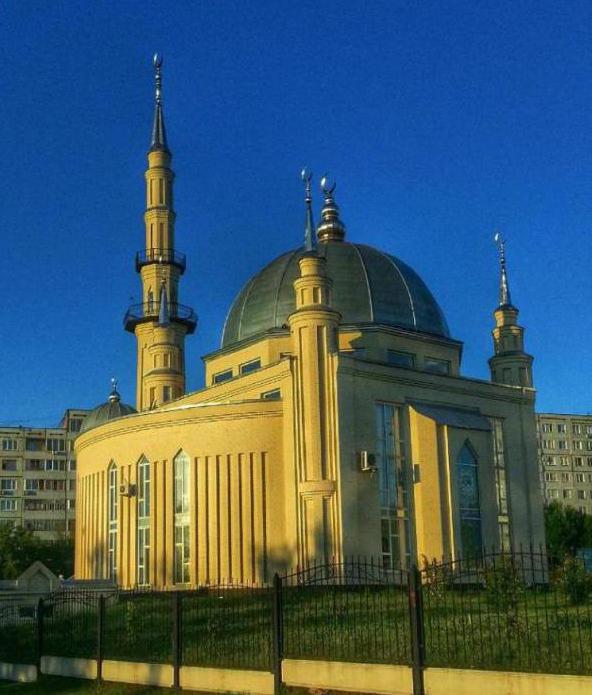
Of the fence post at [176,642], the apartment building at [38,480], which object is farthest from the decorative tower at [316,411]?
the apartment building at [38,480]

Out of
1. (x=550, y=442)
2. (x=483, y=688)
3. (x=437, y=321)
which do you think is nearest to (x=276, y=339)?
(x=437, y=321)

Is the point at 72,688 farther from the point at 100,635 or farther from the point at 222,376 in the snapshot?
the point at 222,376

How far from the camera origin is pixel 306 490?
83.8ft

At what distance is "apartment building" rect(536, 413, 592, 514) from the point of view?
77125 millimetres

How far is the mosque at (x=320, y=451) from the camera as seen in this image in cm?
2622

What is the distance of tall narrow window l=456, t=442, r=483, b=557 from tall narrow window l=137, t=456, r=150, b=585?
943 cm

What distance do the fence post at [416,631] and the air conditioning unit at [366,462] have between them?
14.8 meters

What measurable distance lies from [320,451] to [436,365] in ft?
26.8

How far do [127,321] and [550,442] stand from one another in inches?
1870

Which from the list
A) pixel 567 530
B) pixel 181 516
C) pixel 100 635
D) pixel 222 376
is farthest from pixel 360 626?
pixel 567 530

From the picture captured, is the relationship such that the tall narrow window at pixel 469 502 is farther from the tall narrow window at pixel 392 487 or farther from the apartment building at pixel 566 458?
the apartment building at pixel 566 458

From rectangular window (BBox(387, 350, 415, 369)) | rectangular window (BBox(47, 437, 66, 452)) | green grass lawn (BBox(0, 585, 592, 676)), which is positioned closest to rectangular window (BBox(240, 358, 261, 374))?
rectangular window (BBox(387, 350, 415, 369))

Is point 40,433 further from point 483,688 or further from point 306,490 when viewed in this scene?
point 483,688

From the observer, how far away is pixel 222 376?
112 feet
